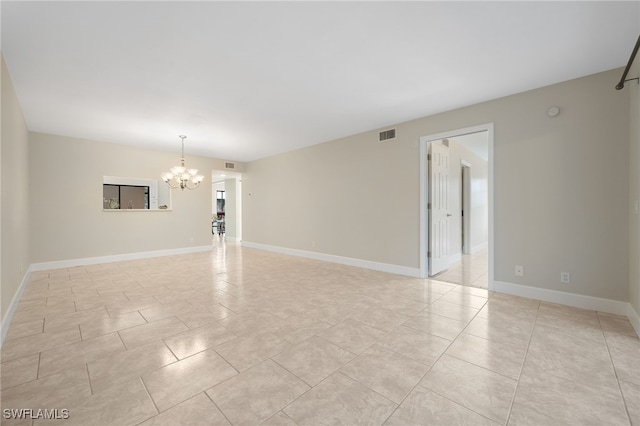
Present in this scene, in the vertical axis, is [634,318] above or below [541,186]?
below

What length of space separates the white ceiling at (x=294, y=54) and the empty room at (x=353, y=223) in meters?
0.02

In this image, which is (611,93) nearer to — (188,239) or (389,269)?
(389,269)

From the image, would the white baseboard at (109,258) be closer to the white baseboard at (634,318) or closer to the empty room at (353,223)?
the empty room at (353,223)

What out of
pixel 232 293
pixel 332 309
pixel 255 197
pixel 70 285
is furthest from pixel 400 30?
pixel 255 197

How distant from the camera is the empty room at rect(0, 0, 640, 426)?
5.61ft

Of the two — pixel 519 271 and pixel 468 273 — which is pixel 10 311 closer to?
pixel 519 271

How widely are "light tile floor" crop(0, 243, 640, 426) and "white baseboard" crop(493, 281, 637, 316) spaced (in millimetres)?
132

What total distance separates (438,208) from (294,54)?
139 inches

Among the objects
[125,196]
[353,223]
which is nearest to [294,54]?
[353,223]

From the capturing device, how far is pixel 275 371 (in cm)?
188

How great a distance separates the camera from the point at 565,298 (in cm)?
313

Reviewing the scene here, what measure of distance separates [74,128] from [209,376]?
561 cm

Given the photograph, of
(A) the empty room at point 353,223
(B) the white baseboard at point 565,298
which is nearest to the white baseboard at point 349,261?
(A) the empty room at point 353,223

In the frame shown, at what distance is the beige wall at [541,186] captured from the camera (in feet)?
9.40
